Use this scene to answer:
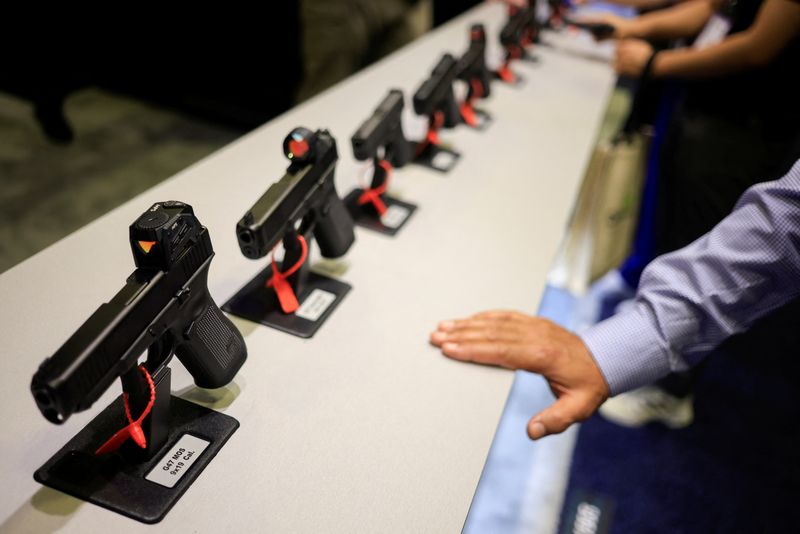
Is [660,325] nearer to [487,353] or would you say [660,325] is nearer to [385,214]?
[487,353]

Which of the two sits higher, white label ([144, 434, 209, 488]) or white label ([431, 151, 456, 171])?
white label ([431, 151, 456, 171])

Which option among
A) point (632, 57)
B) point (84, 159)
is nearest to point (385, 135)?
point (632, 57)

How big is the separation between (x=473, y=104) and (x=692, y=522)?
1386mm

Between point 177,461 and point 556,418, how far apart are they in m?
0.55

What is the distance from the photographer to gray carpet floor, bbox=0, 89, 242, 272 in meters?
2.32

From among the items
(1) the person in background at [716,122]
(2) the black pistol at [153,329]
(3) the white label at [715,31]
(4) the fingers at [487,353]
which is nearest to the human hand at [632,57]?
(1) the person in background at [716,122]

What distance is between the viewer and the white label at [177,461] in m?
0.71

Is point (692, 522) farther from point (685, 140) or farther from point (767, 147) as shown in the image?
point (685, 140)

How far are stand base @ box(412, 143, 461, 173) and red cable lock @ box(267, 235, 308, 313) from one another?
610 millimetres

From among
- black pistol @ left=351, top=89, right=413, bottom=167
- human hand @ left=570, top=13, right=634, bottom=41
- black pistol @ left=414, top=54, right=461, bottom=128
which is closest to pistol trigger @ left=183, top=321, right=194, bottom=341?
black pistol @ left=351, top=89, right=413, bottom=167

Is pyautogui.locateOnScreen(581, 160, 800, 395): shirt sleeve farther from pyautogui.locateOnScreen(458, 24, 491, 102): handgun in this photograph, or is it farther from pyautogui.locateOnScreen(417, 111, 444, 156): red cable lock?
pyautogui.locateOnScreen(458, 24, 491, 102): handgun

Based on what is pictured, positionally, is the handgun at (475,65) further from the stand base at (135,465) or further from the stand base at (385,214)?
the stand base at (135,465)

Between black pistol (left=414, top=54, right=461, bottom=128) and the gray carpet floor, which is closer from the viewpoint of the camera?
black pistol (left=414, top=54, right=461, bottom=128)

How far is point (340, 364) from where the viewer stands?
0.90 metres
